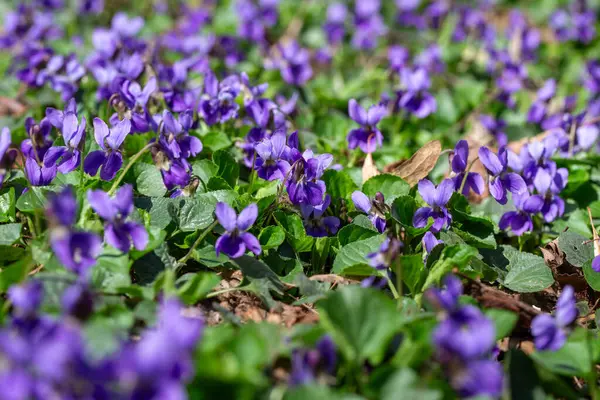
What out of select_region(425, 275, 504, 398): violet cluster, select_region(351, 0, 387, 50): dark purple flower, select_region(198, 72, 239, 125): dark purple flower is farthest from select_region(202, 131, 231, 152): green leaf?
select_region(351, 0, 387, 50): dark purple flower

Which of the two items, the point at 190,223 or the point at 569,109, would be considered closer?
the point at 190,223

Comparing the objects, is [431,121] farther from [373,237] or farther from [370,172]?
[373,237]

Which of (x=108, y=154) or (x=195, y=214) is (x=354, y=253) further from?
(x=108, y=154)

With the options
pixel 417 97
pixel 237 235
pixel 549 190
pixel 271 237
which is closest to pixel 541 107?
pixel 417 97

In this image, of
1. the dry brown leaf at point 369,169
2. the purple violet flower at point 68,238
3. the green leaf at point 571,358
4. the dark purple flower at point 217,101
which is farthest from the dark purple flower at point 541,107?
the purple violet flower at point 68,238

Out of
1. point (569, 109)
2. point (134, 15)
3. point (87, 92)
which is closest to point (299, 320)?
point (87, 92)

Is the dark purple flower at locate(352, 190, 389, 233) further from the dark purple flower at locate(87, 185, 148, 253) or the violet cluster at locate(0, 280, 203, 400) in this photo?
the violet cluster at locate(0, 280, 203, 400)

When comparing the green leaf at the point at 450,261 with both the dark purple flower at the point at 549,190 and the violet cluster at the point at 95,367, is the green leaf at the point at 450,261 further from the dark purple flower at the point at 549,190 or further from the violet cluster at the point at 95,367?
the violet cluster at the point at 95,367
